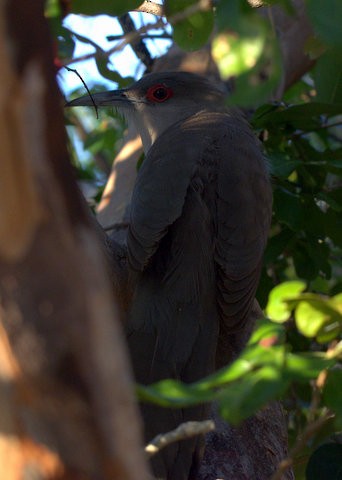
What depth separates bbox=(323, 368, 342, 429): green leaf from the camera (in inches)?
67.9

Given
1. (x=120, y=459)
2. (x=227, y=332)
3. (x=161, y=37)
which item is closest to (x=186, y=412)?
(x=227, y=332)

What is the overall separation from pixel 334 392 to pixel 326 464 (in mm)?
1041

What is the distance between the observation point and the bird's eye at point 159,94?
489cm

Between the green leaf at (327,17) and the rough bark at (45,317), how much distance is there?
0.57m

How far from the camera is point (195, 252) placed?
10.7 feet

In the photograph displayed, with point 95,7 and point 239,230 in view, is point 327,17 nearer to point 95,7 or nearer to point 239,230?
point 95,7

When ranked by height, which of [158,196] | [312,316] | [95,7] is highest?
[95,7]

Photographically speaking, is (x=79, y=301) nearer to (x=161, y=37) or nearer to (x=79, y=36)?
(x=79, y=36)

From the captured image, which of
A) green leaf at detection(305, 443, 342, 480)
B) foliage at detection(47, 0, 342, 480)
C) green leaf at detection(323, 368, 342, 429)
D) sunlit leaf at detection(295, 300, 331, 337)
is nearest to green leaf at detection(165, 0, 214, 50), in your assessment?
foliage at detection(47, 0, 342, 480)

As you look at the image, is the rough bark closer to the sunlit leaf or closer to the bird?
the sunlit leaf

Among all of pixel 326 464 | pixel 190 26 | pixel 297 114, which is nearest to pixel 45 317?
pixel 190 26

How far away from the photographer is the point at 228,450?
3.12 meters

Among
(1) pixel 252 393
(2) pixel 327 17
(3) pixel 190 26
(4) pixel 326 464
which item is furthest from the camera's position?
(4) pixel 326 464

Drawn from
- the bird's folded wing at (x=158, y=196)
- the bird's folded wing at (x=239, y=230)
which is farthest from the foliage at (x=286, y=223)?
the bird's folded wing at (x=158, y=196)
